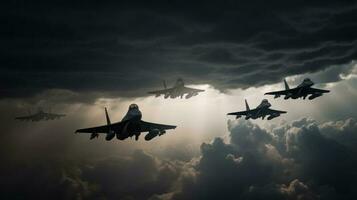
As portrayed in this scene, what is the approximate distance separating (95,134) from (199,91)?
163ft

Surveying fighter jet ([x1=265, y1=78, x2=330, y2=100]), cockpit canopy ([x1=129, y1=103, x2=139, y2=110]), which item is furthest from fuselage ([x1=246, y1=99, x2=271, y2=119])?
cockpit canopy ([x1=129, y1=103, x2=139, y2=110])

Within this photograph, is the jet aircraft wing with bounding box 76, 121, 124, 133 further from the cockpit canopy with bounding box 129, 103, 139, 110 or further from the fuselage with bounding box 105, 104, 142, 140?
the cockpit canopy with bounding box 129, 103, 139, 110

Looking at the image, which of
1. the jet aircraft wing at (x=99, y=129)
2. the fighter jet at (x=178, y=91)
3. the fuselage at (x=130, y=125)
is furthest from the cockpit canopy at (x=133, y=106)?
the fighter jet at (x=178, y=91)

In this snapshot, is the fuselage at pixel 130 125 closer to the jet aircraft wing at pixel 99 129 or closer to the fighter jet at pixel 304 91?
the jet aircraft wing at pixel 99 129

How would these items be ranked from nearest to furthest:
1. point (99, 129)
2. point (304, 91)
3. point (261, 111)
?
point (99, 129), point (304, 91), point (261, 111)

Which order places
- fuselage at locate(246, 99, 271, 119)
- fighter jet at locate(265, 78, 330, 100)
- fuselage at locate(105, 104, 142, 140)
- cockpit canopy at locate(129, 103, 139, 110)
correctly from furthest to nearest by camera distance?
fuselage at locate(246, 99, 271, 119), fighter jet at locate(265, 78, 330, 100), cockpit canopy at locate(129, 103, 139, 110), fuselage at locate(105, 104, 142, 140)

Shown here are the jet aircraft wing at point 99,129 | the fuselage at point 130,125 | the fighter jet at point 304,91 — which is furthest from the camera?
Result: the fighter jet at point 304,91

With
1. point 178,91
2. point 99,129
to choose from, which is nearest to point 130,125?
point 99,129

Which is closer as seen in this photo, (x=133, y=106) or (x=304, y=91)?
(x=133, y=106)

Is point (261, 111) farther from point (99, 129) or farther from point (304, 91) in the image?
point (99, 129)

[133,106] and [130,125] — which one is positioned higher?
[133,106]

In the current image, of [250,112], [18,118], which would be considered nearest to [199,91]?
[250,112]

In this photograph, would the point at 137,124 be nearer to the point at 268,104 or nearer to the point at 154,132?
the point at 154,132

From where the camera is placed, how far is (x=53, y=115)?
15825cm
